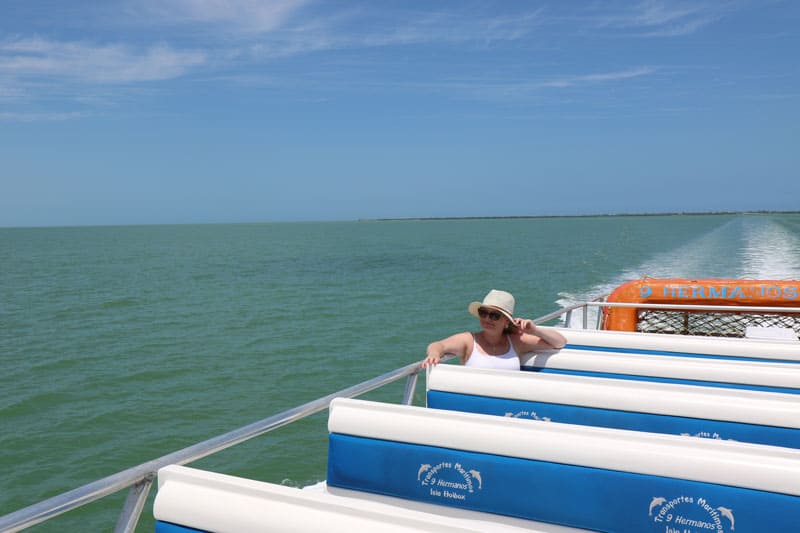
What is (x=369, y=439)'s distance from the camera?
2527 millimetres

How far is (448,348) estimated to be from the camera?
3.65m

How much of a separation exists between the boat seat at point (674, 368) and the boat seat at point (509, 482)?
4.29 feet

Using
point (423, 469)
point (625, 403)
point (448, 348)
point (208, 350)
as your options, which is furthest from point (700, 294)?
point (208, 350)

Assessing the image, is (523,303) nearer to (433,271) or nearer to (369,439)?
(433,271)

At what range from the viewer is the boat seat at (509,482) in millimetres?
1723

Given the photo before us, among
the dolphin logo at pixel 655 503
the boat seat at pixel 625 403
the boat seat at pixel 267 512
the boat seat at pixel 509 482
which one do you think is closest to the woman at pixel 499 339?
the boat seat at pixel 625 403

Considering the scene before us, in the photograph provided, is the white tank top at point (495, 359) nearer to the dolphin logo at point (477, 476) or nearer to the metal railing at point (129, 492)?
the dolphin logo at point (477, 476)

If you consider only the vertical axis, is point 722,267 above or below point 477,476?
above

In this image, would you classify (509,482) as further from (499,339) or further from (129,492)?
(499,339)

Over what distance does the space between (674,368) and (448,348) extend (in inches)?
48.4

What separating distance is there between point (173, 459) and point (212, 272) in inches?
1428

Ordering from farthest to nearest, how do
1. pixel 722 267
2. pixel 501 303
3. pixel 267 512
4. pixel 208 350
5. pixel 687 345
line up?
pixel 722 267 → pixel 208 350 → pixel 687 345 → pixel 501 303 → pixel 267 512

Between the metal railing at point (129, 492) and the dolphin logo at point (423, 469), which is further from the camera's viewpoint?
the dolphin logo at point (423, 469)

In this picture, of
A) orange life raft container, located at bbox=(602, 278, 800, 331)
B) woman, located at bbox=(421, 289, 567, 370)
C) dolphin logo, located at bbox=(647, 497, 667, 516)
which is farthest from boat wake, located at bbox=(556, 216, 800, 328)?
dolphin logo, located at bbox=(647, 497, 667, 516)
